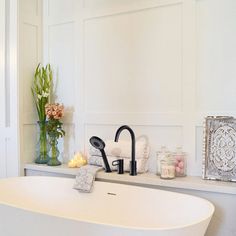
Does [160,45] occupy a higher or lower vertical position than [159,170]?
higher

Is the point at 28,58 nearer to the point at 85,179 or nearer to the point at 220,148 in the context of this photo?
the point at 85,179

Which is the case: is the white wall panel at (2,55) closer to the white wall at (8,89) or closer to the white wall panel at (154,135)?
the white wall at (8,89)

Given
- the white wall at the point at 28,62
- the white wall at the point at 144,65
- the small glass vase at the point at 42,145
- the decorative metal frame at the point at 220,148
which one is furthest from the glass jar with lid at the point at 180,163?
the white wall at the point at 28,62

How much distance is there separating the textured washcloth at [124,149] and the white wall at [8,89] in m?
0.90

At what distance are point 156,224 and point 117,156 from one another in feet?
2.24

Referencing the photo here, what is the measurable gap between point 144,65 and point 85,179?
1.06m

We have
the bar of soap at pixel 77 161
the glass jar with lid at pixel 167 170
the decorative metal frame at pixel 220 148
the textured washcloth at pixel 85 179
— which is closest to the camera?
the decorative metal frame at pixel 220 148

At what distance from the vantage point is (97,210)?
2.41 meters

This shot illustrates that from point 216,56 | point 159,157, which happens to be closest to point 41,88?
point 159,157

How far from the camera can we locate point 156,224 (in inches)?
85.4

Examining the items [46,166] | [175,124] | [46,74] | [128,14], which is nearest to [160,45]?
[128,14]

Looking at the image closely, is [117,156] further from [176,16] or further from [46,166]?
[176,16]

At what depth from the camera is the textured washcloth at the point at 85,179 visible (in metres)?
2.45

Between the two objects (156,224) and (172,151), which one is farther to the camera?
(172,151)
